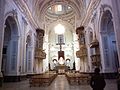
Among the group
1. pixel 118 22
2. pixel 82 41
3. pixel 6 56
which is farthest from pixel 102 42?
pixel 6 56

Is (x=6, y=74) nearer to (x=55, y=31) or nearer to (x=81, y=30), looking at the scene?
(x=81, y=30)

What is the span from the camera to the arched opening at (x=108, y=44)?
31.0 feet

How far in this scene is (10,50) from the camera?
9992 millimetres

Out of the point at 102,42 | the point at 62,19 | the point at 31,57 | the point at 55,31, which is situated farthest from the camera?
the point at 55,31

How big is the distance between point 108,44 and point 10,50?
703 centimetres

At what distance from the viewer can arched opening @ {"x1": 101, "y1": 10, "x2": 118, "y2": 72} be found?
9.45 m

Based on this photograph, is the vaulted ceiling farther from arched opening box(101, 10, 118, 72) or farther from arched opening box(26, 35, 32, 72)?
arched opening box(26, 35, 32, 72)

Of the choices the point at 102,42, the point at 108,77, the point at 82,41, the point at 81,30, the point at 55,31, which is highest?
the point at 55,31

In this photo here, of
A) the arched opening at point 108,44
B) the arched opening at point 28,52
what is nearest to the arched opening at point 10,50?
the arched opening at point 28,52

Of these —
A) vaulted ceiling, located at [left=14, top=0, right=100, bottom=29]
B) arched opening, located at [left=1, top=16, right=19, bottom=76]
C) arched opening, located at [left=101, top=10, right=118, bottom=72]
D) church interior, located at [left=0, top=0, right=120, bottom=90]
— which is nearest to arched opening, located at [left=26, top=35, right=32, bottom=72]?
church interior, located at [left=0, top=0, right=120, bottom=90]

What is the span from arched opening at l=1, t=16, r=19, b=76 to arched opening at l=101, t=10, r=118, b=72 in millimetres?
6202

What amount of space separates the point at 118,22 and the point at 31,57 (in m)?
9.96

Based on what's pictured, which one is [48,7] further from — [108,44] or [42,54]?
[108,44]

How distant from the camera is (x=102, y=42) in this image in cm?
984
